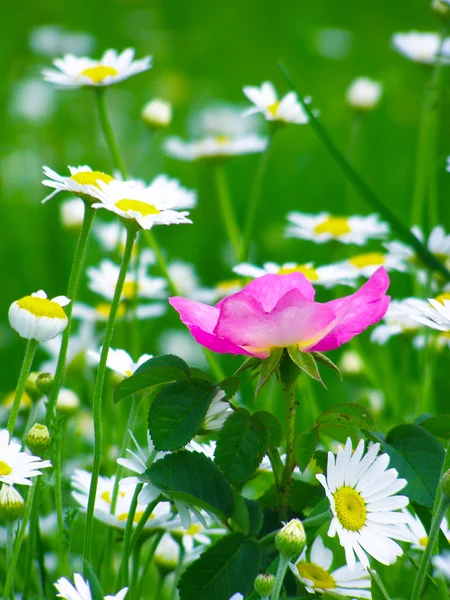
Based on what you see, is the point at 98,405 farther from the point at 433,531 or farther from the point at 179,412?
the point at 433,531

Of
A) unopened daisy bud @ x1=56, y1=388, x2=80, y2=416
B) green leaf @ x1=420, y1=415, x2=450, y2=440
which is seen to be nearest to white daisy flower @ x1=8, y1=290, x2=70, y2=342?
green leaf @ x1=420, y1=415, x2=450, y2=440

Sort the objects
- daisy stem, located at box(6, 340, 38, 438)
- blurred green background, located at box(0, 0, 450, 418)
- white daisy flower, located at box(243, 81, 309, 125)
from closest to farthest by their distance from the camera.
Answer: daisy stem, located at box(6, 340, 38, 438) < white daisy flower, located at box(243, 81, 309, 125) < blurred green background, located at box(0, 0, 450, 418)

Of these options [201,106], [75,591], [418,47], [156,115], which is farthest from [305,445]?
[201,106]

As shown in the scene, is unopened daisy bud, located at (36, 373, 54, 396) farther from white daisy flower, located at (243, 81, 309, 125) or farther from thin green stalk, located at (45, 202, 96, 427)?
white daisy flower, located at (243, 81, 309, 125)

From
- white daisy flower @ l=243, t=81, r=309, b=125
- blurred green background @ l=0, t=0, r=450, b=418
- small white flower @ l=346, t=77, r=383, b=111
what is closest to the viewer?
white daisy flower @ l=243, t=81, r=309, b=125

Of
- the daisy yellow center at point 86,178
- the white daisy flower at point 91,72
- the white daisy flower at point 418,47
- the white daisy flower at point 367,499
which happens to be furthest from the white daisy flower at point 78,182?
the white daisy flower at point 418,47

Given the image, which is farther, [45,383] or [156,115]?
[156,115]
